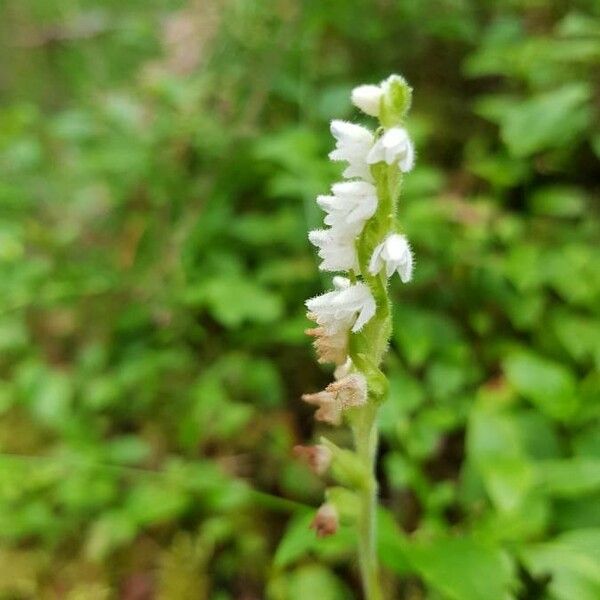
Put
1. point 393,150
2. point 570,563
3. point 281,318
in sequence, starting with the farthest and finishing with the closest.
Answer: point 281,318, point 570,563, point 393,150

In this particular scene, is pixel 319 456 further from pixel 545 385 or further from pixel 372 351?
pixel 545 385

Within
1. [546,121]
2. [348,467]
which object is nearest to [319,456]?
[348,467]

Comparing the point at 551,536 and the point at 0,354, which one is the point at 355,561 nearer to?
the point at 551,536

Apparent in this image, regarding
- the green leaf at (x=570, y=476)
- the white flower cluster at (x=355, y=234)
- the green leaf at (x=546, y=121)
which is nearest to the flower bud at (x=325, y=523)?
the white flower cluster at (x=355, y=234)

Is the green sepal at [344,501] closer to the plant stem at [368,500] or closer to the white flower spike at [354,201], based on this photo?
the plant stem at [368,500]

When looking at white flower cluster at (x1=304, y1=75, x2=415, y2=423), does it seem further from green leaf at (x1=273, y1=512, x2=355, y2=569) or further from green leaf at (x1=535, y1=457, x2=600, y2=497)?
green leaf at (x1=535, y1=457, x2=600, y2=497)

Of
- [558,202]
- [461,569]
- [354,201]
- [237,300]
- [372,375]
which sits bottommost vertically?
[461,569]
